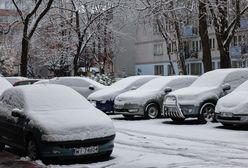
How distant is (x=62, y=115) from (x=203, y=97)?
7269mm

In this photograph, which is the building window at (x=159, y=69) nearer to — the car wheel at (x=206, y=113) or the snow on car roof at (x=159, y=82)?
the snow on car roof at (x=159, y=82)

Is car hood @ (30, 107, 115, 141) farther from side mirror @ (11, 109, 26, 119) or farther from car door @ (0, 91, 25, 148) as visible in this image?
car door @ (0, 91, 25, 148)

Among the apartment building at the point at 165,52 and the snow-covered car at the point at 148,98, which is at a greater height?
the apartment building at the point at 165,52

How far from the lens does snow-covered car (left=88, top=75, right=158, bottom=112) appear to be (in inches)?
806

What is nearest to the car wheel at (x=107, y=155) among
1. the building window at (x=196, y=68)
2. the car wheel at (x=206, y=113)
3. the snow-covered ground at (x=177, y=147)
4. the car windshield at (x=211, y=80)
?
the snow-covered ground at (x=177, y=147)

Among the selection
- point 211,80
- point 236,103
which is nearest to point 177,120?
point 211,80

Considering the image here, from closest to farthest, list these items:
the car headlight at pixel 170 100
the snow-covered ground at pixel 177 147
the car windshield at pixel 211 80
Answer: the snow-covered ground at pixel 177 147, the car headlight at pixel 170 100, the car windshield at pixel 211 80

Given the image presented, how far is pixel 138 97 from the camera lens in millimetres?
18578

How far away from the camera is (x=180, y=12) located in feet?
101

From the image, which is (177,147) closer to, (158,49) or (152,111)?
(152,111)

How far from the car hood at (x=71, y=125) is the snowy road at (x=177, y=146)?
1.86 ft

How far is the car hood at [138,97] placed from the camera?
18.5 meters

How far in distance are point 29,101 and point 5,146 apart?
2233 millimetres

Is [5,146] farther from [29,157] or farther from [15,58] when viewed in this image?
[15,58]
